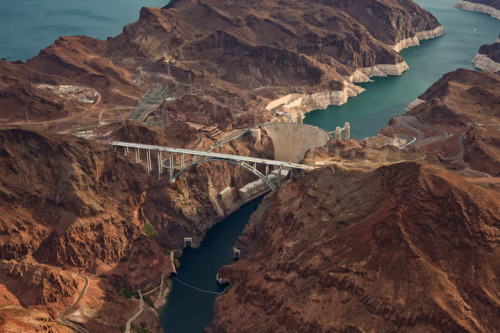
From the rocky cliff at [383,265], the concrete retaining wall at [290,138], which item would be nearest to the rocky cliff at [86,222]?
the rocky cliff at [383,265]

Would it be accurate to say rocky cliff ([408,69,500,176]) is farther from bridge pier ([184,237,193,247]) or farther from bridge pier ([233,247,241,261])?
bridge pier ([184,237,193,247])

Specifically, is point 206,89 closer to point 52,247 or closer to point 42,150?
point 42,150

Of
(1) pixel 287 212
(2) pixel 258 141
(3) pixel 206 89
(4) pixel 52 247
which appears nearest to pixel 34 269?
(4) pixel 52 247

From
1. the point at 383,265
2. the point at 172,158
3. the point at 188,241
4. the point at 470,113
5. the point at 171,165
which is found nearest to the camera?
the point at 383,265

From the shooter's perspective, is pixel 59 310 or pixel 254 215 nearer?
pixel 59 310

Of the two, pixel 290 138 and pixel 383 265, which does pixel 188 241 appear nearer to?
pixel 290 138

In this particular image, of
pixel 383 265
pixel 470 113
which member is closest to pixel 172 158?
pixel 383 265
